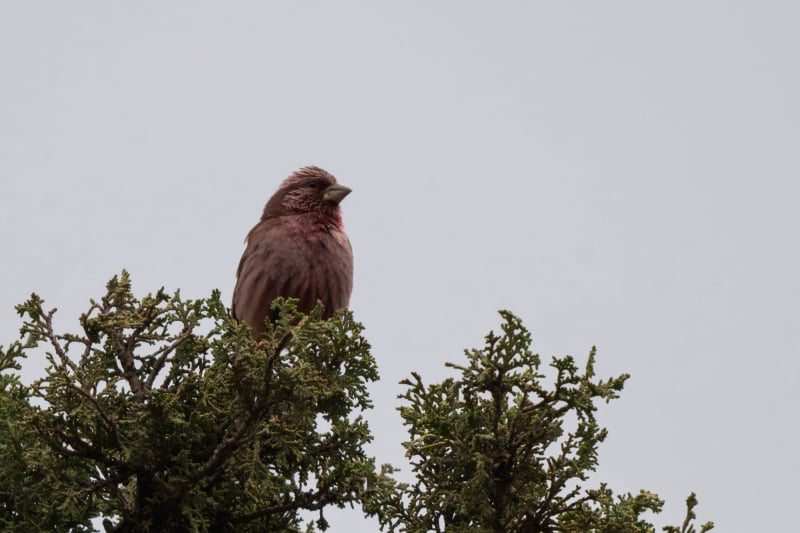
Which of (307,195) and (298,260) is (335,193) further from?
(298,260)

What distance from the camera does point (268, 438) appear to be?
4.46 m

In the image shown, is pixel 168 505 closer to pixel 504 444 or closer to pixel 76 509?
pixel 76 509

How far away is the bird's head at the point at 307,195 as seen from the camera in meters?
8.35

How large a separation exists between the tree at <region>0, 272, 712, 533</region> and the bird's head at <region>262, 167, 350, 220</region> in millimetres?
3585

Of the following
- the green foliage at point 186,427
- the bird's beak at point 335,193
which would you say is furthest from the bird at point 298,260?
the green foliage at point 186,427

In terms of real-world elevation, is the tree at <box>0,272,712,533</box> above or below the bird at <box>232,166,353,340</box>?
below

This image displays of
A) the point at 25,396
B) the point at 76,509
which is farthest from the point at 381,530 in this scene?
the point at 25,396

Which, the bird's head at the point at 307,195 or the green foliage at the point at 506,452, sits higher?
the bird's head at the point at 307,195

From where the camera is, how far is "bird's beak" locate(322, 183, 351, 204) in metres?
8.39

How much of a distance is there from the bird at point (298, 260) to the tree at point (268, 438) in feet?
9.00

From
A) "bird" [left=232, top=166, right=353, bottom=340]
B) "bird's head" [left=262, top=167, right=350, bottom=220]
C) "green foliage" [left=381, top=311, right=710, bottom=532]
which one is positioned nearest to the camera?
"green foliage" [left=381, top=311, right=710, bottom=532]

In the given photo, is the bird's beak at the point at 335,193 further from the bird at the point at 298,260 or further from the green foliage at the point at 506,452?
the green foliage at the point at 506,452

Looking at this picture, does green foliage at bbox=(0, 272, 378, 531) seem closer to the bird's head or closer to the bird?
the bird

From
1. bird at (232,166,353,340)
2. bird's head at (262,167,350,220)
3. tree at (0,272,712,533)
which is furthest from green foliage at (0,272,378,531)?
bird's head at (262,167,350,220)
